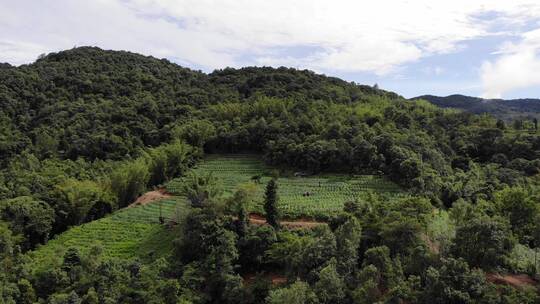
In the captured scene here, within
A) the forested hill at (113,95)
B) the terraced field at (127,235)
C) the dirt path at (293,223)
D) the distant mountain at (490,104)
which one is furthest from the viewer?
the distant mountain at (490,104)

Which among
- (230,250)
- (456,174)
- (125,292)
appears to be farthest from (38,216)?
(456,174)

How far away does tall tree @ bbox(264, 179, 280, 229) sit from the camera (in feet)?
122

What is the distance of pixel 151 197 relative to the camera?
50594 mm

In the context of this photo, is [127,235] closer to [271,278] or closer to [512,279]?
[271,278]

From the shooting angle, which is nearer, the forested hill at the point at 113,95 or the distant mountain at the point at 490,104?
the forested hill at the point at 113,95

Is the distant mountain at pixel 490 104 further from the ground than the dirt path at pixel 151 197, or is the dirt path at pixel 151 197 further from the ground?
the distant mountain at pixel 490 104

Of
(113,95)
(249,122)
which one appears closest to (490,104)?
(249,122)

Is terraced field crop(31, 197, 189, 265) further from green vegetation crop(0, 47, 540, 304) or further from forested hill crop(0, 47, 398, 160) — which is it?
forested hill crop(0, 47, 398, 160)

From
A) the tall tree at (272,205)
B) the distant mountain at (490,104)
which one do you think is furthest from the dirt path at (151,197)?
the distant mountain at (490,104)

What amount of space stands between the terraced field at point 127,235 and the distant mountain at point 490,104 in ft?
387

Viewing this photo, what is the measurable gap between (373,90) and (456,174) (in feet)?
134

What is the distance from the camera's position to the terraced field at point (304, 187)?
136 ft

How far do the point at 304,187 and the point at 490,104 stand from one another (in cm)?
12796

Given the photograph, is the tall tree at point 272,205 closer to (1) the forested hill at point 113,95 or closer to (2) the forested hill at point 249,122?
(2) the forested hill at point 249,122
